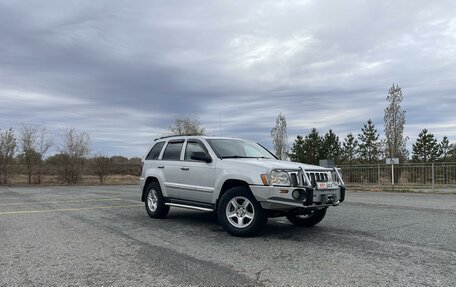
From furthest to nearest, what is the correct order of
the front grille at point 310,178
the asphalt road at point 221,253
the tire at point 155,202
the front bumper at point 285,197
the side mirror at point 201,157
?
the tire at point 155,202
the side mirror at point 201,157
the front grille at point 310,178
the front bumper at point 285,197
the asphalt road at point 221,253

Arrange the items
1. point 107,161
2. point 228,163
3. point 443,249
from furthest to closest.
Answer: point 107,161 < point 228,163 < point 443,249

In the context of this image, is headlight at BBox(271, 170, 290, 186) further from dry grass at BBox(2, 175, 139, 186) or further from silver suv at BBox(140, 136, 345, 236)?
dry grass at BBox(2, 175, 139, 186)

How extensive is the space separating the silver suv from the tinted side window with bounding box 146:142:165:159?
3 centimetres

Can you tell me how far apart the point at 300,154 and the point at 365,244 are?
120 ft

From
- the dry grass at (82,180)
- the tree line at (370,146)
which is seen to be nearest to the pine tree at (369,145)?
the tree line at (370,146)

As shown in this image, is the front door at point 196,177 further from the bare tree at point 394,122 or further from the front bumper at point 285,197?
the bare tree at point 394,122

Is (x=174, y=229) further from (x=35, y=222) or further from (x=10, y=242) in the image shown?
(x=35, y=222)

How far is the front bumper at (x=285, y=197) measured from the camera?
6.62 metres

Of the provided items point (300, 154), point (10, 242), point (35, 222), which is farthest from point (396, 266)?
point (300, 154)

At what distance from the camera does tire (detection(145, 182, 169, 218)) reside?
30.6 feet

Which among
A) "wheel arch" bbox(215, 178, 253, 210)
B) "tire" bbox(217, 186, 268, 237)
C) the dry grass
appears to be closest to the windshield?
"wheel arch" bbox(215, 178, 253, 210)

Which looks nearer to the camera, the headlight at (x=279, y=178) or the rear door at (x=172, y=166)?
the headlight at (x=279, y=178)

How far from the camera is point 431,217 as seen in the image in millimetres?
9648

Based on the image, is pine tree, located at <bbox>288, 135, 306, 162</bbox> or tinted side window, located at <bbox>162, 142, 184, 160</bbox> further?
pine tree, located at <bbox>288, 135, 306, 162</bbox>
